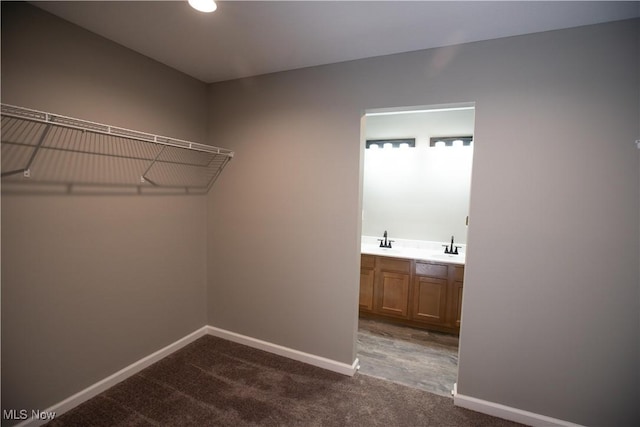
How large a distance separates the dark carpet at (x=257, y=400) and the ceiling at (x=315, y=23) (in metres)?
2.48

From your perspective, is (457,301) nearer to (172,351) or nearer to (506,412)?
(506,412)

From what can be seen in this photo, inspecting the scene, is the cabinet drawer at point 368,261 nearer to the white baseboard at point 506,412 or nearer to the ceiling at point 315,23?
the white baseboard at point 506,412

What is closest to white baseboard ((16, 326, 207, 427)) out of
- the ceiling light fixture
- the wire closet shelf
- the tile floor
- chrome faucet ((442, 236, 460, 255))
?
the wire closet shelf

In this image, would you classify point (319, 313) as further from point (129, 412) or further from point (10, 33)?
point (10, 33)

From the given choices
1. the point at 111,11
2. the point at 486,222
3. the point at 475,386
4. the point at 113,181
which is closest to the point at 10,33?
the point at 111,11

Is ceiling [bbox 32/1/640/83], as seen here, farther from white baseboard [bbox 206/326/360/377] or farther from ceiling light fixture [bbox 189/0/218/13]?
white baseboard [bbox 206/326/360/377]

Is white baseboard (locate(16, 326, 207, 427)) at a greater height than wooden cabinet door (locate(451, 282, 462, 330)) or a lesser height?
lesser

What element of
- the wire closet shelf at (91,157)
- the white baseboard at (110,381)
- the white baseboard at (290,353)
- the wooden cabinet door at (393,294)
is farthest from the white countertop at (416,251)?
the white baseboard at (110,381)

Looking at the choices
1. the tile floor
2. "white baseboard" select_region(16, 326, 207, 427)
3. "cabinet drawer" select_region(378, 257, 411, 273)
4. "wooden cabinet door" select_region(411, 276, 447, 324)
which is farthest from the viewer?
"cabinet drawer" select_region(378, 257, 411, 273)

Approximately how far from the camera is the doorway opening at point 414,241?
2898 mm

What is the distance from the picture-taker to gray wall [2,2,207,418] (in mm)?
1682

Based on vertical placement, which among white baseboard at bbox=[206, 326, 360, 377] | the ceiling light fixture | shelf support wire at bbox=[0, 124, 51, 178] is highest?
the ceiling light fixture

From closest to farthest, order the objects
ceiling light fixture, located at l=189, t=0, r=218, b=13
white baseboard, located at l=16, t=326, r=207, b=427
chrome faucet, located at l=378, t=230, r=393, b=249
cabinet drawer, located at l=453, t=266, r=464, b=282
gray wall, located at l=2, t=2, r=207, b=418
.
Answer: ceiling light fixture, located at l=189, t=0, r=218, b=13
gray wall, located at l=2, t=2, r=207, b=418
white baseboard, located at l=16, t=326, r=207, b=427
cabinet drawer, located at l=453, t=266, r=464, b=282
chrome faucet, located at l=378, t=230, r=393, b=249

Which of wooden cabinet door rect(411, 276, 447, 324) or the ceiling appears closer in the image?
the ceiling
